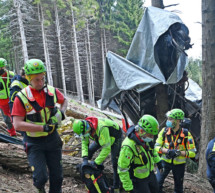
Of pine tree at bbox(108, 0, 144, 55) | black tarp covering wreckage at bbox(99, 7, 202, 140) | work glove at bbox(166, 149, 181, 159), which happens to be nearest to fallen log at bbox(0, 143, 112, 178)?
work glove at bbox(166, 149, 181, 159)

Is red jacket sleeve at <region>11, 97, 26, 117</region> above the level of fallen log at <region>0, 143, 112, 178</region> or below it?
above

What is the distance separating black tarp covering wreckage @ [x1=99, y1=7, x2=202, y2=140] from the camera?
233 inches

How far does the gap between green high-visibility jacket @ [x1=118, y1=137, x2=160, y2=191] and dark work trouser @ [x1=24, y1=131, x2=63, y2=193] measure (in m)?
0.99

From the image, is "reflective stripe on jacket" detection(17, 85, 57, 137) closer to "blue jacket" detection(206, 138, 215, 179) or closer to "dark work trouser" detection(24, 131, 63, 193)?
"dark work trouser" detection(24, 131, 63, 193)

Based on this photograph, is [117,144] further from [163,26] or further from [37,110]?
[163,26]

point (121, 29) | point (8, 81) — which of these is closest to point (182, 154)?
point (8, 81)

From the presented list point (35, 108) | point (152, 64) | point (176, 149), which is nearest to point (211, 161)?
point (176, 149)

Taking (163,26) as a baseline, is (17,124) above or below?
below

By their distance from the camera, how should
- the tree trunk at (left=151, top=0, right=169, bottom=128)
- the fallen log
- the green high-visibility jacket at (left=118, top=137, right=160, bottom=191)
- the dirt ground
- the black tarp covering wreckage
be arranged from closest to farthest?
1. the green high-visibility jacket at (left=118, top=137, right=160, bottom=191)
2. the dirt ground
3. the fallen log
4. the black tarp covering wreckage
5. the tree trunk at (left=151, top=0, right=169, bottom=128)

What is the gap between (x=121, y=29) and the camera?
93.2 ft

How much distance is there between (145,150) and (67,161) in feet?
6.46

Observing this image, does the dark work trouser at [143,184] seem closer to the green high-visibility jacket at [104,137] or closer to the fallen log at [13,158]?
the green high-visibility jacket at [104,137]

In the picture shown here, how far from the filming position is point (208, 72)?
5250 mm

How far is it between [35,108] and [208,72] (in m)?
4.37
